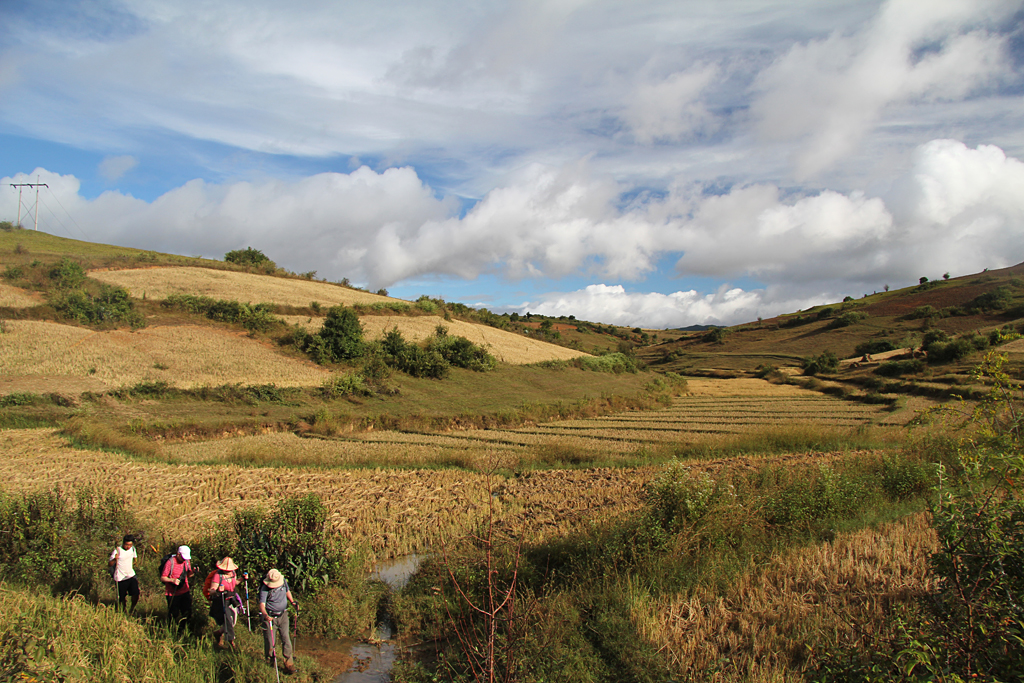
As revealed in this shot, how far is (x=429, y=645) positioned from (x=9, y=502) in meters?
9.29

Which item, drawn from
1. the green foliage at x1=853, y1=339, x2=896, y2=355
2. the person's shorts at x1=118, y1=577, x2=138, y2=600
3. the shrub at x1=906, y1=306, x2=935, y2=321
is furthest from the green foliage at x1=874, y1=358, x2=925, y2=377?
the person's shorts at x1=118, y1=577, x2=138, y2=600

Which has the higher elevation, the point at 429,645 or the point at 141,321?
the point at 141,321

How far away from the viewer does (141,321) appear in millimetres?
39531

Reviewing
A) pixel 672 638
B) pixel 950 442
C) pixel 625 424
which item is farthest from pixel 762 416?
pixel 672 638

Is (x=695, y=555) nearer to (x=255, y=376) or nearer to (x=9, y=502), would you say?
(x=9, y=502)

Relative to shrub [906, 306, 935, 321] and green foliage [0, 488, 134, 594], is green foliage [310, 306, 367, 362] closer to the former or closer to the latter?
green foliage [0, 488, 134, 594]

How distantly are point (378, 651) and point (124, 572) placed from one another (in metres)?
4.64

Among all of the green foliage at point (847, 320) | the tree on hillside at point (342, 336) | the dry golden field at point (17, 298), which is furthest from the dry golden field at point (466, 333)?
the green foliage at point (847, 320)

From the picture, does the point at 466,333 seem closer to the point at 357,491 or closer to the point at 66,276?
the point at 66,276

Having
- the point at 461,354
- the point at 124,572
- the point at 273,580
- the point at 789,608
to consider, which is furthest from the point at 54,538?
the point at 461,354

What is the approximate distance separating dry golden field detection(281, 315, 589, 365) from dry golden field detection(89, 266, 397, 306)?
576 centimetres

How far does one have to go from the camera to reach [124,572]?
902 centimetres

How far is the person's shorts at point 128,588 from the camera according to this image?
9.10 meters

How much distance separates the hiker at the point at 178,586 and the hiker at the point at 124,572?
957 millimetres
